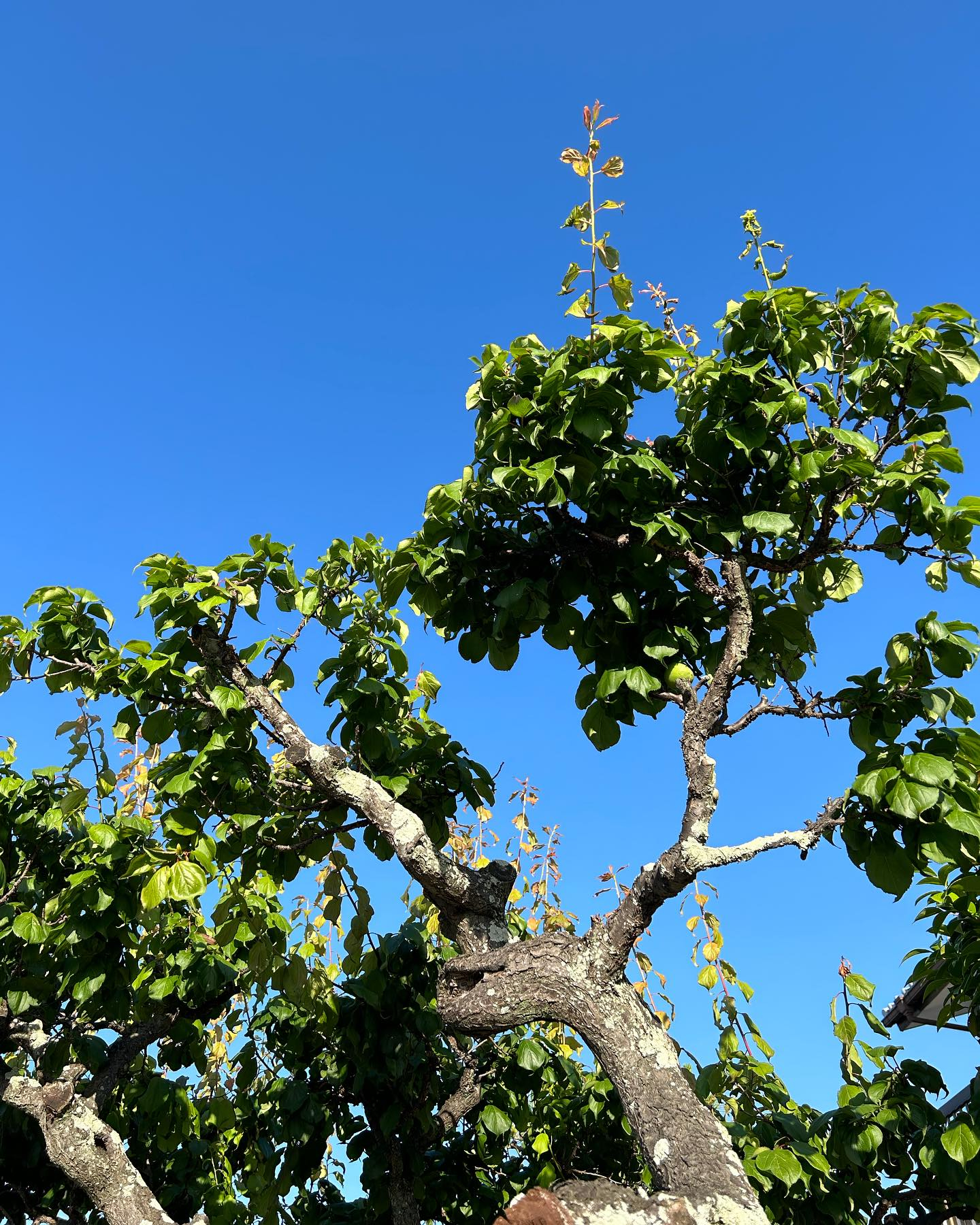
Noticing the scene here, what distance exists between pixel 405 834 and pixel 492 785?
0.77 metres

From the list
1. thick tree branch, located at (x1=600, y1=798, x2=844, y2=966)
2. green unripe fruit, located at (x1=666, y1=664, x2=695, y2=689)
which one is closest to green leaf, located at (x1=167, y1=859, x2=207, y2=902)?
thick tree branch, located at (x1=600, y1=798, x2=844, y2=966)

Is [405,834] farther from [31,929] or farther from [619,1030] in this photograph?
[31,929]

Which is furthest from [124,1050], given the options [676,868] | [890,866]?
[890,866]

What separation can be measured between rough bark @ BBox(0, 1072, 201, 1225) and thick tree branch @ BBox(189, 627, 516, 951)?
1.98 meters

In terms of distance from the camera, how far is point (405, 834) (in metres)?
4.39

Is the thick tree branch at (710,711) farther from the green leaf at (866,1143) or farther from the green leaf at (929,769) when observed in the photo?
the green leaf at (866,1143)

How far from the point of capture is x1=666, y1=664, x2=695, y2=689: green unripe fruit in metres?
4.24

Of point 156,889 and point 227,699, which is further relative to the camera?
point 227,699

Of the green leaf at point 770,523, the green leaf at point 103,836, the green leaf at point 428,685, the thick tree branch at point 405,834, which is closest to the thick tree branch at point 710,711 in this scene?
the green leaf at point 770,523

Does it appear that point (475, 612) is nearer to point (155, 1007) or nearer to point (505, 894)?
point (505, 894)

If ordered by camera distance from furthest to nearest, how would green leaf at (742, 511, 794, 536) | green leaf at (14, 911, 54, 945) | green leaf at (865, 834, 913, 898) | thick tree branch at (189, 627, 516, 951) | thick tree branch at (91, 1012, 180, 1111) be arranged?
1. thick tree branch at (91, 1012, 180, 1111)
2. green leaf at (14, 911, 54, 945)
3. thick tree branch at (189, 627, 516, 951)
4. green leaf at (742, 511, 794, 536)
5. green leaf at (865, 834, 913, 898)

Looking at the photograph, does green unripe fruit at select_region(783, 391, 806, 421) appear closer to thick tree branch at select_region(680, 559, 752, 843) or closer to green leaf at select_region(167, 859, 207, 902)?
thick tree branch at select_region(680, 559, 752, 843)

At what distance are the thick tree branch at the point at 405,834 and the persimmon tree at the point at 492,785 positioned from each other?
0.05 ft

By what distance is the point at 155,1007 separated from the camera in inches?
251
